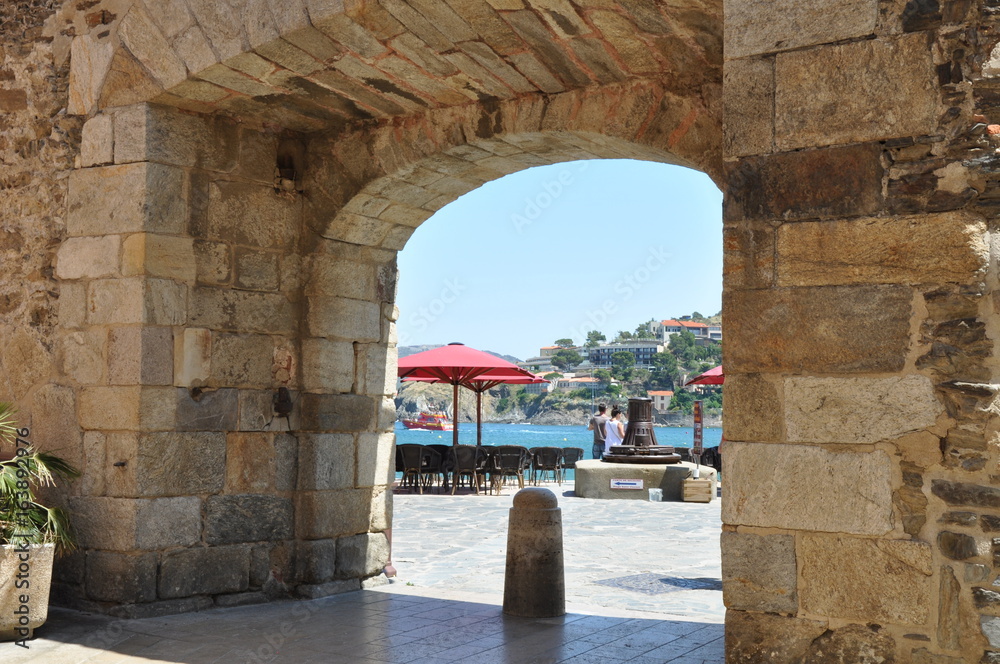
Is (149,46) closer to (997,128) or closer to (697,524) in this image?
(997,128)

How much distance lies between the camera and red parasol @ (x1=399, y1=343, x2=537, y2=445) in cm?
1177

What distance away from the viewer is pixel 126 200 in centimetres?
533

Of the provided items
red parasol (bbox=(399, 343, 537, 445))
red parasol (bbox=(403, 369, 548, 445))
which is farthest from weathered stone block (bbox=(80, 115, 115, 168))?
red parasol (bbox=(403, 369, 548, 445))

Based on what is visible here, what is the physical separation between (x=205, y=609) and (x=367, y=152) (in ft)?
8.95

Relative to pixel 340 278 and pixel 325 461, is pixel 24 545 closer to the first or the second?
pixel 325 461

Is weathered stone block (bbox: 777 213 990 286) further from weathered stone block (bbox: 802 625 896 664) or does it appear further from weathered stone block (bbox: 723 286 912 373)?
weathered stone block (bbox: 802 625 896 664)

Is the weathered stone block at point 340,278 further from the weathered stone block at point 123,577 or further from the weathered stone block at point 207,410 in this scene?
the weathered stone block at point 123,577

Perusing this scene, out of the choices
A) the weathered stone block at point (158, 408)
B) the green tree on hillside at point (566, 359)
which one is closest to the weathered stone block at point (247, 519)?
the weathered stone block at point (158, 408)

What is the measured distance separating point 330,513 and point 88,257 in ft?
6.66

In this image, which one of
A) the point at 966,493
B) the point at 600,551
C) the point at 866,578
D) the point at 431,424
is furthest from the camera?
the point at 431,424

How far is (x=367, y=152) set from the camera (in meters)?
5.80

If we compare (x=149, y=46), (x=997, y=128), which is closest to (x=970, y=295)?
(x=997, y=128)

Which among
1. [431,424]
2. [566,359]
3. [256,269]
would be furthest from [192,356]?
[566,359]

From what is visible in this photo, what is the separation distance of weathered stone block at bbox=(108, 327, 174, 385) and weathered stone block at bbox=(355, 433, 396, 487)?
1.38 meters
